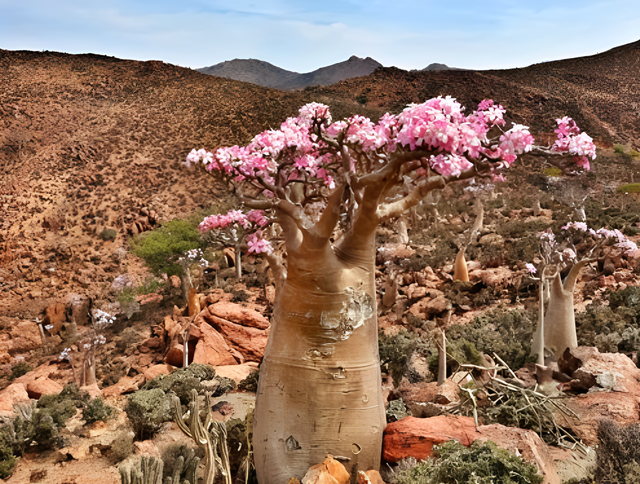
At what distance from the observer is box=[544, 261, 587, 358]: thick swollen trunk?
25.2ft

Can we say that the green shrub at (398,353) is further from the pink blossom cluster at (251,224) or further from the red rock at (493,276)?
the red rock at (493,276)

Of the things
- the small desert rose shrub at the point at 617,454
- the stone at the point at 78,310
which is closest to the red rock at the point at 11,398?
the small desert rose shrub at the point at 617,454

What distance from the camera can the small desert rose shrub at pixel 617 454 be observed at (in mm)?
3738

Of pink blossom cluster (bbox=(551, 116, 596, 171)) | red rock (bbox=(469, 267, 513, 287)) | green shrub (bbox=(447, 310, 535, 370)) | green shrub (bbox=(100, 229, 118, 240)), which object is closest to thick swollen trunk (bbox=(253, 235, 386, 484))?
pink blossom cluster (bbox=(551, 116, 596, 171))

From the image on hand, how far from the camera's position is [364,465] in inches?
187

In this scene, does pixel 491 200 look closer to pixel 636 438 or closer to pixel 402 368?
pixel 402 368

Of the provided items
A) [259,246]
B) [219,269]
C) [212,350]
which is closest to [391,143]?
[259,246]

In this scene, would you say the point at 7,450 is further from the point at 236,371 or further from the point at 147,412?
the point at 236,371

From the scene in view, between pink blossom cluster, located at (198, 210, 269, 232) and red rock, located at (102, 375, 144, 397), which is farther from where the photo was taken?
red rock, located at (102, 375, 144, 397)

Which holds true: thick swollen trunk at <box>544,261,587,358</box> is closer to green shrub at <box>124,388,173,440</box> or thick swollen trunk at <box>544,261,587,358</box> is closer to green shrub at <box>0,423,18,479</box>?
green shrub at <box>124,388,173,440</box>

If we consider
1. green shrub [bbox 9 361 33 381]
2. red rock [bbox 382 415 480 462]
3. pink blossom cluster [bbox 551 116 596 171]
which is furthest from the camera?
green shrub [bbox 9 361 33 381]

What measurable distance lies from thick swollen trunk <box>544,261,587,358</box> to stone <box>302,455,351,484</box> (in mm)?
4949

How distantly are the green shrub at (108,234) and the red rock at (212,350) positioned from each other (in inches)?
648

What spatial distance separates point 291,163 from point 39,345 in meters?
16.2
